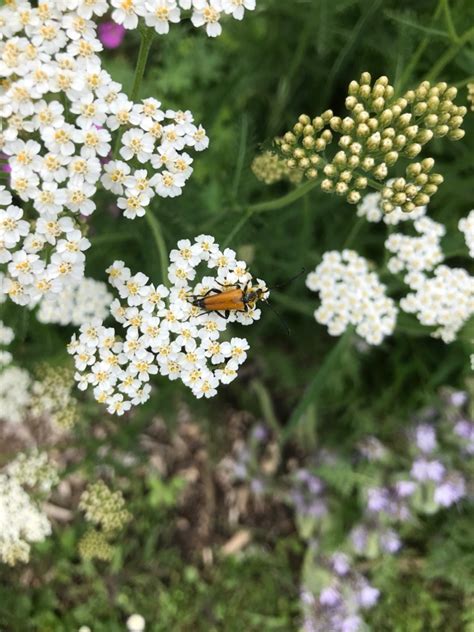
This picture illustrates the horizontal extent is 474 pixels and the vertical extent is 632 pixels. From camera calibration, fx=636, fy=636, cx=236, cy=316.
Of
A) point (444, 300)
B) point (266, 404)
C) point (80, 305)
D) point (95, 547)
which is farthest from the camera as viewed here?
point (266, 404)

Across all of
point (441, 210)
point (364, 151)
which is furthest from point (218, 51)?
point (364, 151)

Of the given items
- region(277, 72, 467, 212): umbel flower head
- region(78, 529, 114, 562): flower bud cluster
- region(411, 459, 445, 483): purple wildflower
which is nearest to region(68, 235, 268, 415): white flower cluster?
region(277, 72, 467, 212): umbel flower head

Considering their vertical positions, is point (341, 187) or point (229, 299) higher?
point (341, 187)

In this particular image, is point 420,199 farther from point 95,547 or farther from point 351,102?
point 95,547

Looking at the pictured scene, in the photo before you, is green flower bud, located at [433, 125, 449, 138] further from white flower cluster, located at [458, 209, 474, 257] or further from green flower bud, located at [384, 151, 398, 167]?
white flower cluster, located at [458, 209, 474, 257]

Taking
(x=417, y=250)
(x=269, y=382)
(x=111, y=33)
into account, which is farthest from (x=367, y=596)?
(x=111, y=33)

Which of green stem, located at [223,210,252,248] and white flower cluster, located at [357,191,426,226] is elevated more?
white flower cluster, located at [357,191,426,226]

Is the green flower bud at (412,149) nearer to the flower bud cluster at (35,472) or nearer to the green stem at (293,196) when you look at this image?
the green stem at (293,196)
